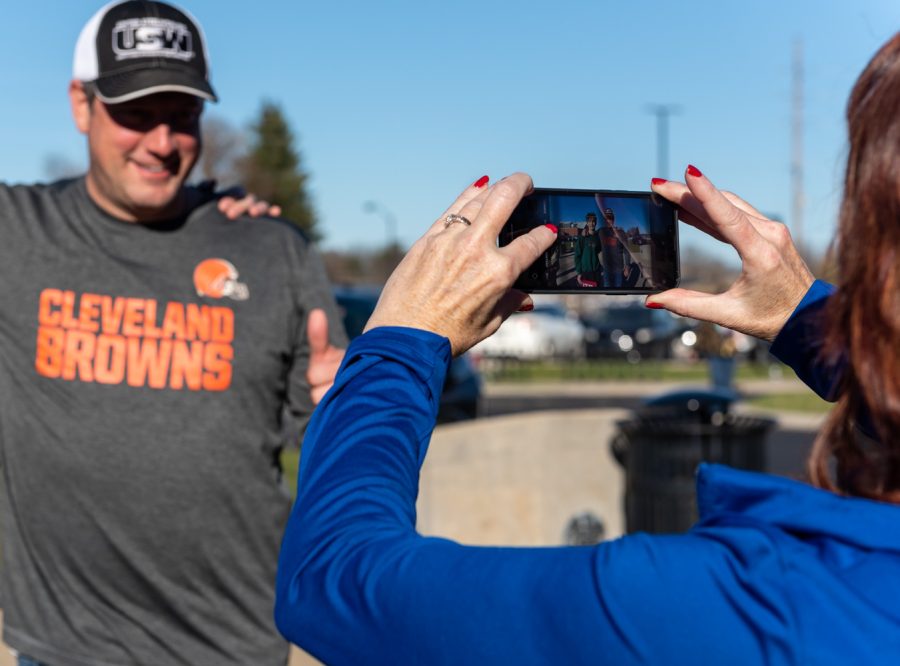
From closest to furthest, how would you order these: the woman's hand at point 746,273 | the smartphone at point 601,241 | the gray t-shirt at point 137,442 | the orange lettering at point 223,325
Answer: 1. the smartphone at point 601,241
2. the woman's hand at point 746,273
3. the gray t-shirt at point 137,442
4. the orange lettering at point 223,325

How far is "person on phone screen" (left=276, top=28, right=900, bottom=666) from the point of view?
100 cm

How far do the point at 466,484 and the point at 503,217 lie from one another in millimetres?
5703

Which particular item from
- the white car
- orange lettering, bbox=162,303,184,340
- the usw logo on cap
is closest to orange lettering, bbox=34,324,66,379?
orange lettering, bbox=162,303,184,340

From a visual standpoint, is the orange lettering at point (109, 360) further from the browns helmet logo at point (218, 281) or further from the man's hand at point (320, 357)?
the man's hand at point (320, 357)

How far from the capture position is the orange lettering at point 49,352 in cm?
273

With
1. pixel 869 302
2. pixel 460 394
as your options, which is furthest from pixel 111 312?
pixel 460 394

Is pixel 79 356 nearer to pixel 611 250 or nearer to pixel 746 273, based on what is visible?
pixel 611 250

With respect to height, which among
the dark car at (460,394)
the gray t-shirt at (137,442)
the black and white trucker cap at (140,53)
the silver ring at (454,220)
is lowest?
the dark car at (460,394)

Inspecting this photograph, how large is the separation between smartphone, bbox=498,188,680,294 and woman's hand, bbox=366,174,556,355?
15 cm

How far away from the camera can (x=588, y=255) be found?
162cm

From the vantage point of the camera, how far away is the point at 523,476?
7355 mm

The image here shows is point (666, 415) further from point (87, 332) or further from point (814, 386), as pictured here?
point (814, 386)

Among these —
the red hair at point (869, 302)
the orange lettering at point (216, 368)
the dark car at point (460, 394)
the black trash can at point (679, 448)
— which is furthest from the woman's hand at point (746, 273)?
the dark car at point (460, 394)

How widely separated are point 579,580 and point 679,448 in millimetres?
5056
